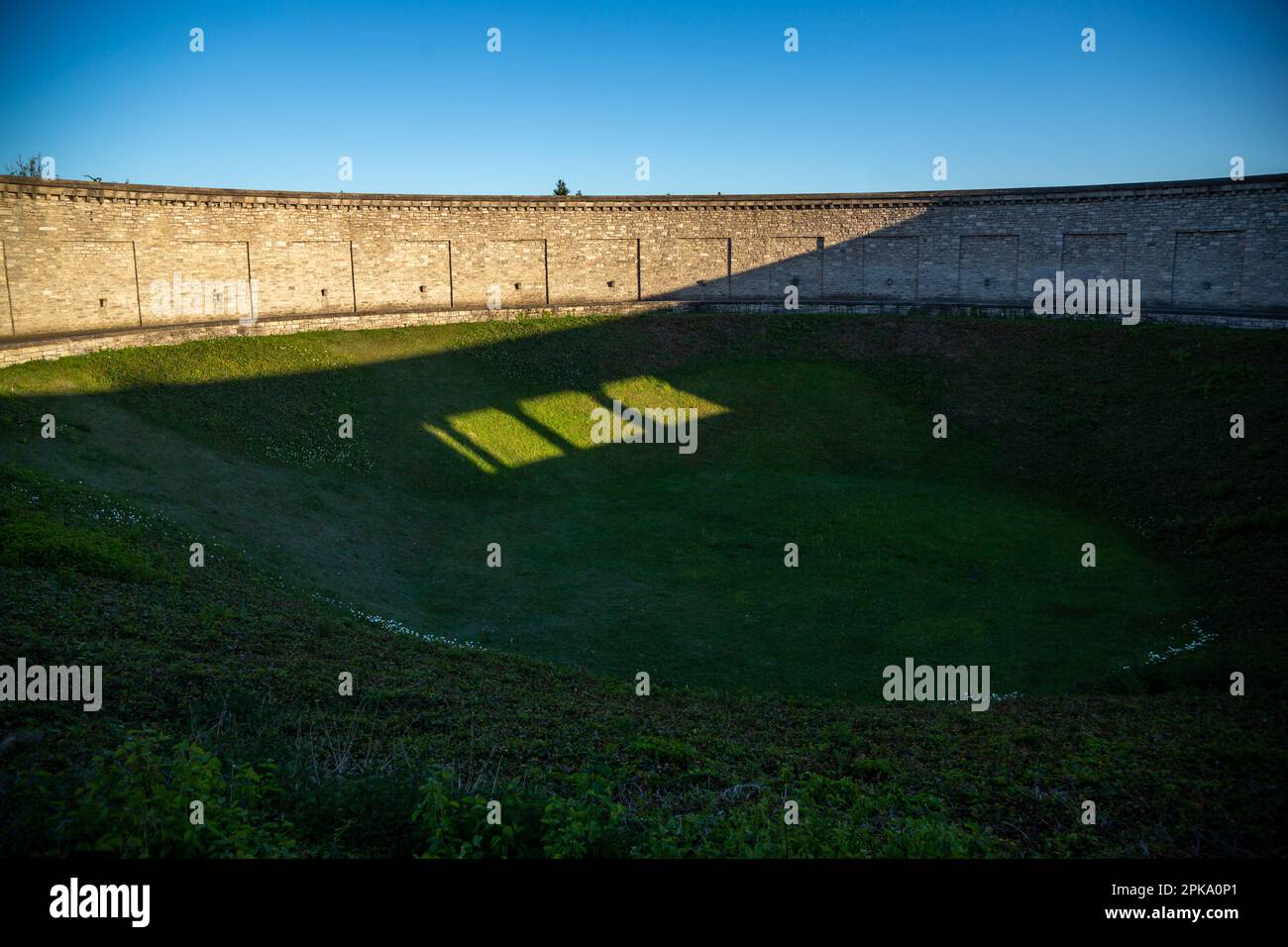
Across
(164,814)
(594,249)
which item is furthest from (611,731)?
(594,249)

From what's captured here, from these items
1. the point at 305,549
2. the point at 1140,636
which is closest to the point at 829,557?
the point at 1140,636

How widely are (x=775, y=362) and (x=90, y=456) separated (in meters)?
21.4

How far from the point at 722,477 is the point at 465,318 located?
1353cm

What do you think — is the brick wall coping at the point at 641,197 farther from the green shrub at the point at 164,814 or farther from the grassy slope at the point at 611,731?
the green shrub at the point at 164,814

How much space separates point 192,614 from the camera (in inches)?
475

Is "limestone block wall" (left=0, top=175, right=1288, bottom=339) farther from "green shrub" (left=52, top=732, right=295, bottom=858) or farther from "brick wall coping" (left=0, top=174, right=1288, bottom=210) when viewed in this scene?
"green shrub" (left=52, top=732, right=295, bottom=858)

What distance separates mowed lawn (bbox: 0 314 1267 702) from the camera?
15.4 meters

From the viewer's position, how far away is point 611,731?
33.3 feet

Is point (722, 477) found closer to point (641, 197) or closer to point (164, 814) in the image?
point (641, 197)

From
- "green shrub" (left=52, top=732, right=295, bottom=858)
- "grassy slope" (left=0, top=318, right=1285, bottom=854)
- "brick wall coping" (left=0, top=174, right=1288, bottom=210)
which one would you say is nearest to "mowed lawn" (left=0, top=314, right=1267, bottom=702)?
"grassy slope" (left=0, top=318, right=1285, bottom=854)

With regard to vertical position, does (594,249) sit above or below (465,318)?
above

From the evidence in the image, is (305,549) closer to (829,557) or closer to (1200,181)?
(829,557)

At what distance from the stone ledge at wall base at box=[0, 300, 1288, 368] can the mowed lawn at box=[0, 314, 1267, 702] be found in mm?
670

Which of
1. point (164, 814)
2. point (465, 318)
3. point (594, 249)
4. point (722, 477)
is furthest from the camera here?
point (594, 249)
